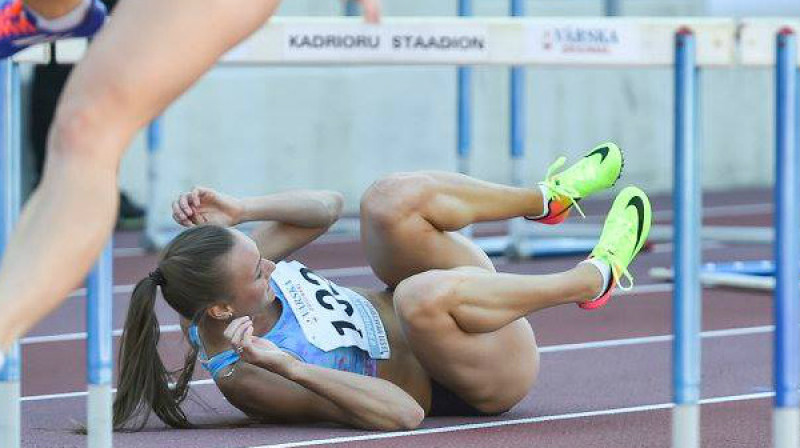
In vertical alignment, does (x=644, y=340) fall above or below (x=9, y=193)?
below

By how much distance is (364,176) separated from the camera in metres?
10.2

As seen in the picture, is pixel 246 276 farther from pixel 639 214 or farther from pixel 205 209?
pixel 639 214

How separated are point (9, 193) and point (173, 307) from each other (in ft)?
2.58

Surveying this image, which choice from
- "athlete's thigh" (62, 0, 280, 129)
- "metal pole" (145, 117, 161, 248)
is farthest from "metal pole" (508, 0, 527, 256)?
"athlete's thigh" (62, 0, 280, 129)

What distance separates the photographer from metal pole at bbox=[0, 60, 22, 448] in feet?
9.84

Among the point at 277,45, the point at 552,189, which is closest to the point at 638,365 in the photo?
the point at 552,189

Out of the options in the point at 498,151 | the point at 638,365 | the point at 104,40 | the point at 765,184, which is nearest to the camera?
the point at 104,40

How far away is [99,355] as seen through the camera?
286cm

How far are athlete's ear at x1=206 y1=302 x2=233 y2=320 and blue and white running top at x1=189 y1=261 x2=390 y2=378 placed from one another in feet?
0.28

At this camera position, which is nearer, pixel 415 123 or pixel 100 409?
pixel 100 409

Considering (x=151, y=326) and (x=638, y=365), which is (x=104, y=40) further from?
(x=638, y=365)

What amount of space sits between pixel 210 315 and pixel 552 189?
2.94 feet

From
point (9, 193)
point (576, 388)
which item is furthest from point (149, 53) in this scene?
point (576, 388)

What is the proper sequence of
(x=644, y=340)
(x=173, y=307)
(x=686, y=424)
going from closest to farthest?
1. (x=686, y=424)
2. (x=173, y=307)
3. (x=644, y=340)
